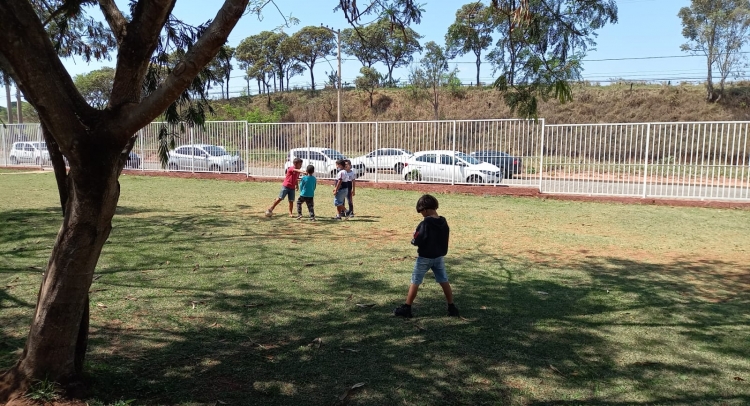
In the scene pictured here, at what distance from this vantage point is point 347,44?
3250 cm

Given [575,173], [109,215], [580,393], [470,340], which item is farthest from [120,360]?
[575,173]

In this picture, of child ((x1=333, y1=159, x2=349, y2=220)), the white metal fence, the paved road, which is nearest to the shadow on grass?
child ((x1=333, y1=159, x2=349, y2=220))

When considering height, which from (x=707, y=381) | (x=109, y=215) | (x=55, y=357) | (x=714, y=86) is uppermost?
(x=714, y=86)

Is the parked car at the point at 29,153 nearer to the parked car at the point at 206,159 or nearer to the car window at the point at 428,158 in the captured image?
the parked car at the point at 206,159

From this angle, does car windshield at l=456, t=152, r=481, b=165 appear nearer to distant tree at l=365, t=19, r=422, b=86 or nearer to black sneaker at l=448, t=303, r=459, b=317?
distant tree at l=365, t=19, r=422, b=86

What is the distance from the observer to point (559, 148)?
54.1ft

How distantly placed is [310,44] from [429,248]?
4592 cm

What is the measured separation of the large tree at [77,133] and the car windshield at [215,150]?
Answer: 1924 cm

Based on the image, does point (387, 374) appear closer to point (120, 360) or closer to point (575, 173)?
point (120, 360)

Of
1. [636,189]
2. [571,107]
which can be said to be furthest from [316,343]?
[571,107]

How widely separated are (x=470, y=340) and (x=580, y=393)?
1.12 metres

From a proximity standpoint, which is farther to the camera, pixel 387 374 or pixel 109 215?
pixel 387 374

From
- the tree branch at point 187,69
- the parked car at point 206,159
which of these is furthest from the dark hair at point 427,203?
the parked car at point 206,159

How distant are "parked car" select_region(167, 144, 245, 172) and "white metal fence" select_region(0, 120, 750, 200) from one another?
6cm
